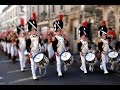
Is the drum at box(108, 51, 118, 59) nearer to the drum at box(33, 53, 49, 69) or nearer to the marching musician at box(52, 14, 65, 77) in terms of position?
the marching musician at box(52, 14, 65, 77)

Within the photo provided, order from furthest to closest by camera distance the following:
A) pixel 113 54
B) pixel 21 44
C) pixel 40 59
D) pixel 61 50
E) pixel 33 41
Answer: pixel 21 44 → pixel 113 54 → pixel 61 50 → pixel 33 41 → pixel 40 59

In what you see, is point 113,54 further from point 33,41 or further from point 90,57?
point 33,41

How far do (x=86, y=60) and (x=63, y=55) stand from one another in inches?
43.0

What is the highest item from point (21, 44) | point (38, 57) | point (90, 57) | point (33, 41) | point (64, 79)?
point (33, 41)

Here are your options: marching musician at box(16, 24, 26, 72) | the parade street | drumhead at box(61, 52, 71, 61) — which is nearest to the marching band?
drumhead at box(61, 52, 71, 61)

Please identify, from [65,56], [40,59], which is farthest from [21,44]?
[40,59]

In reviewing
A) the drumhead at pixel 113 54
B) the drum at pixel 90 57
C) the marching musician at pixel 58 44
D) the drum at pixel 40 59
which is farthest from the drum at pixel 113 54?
the drum at pixel 40 59

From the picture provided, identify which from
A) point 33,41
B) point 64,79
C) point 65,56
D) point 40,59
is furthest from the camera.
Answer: point 65,56

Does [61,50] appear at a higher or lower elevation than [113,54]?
higher

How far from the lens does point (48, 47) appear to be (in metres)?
16.5

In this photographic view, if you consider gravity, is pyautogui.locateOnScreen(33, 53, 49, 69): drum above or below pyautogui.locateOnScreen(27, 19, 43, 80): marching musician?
below

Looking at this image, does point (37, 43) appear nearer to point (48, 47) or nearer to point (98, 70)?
point (98, 70)

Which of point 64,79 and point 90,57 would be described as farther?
point 90,57

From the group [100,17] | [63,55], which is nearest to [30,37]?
[63,55]
